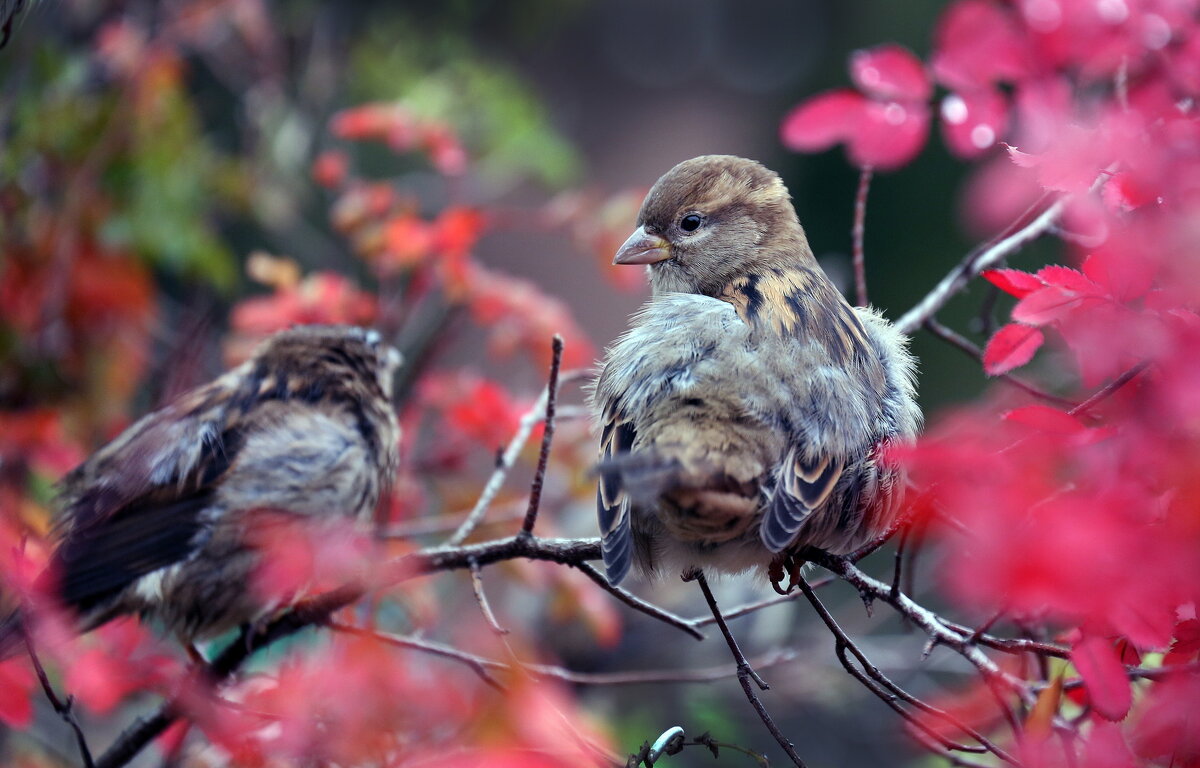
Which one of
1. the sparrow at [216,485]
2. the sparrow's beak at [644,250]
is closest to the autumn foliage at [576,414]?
the sparrow at [216,485]

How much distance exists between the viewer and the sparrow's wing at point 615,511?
5.33 feet

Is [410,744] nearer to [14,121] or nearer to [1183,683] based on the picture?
[1183,683]

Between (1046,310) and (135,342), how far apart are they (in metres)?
3.17

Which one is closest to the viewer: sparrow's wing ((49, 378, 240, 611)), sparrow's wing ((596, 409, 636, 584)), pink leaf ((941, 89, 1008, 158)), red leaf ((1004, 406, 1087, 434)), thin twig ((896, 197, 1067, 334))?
red leaf ((1004, 406, 1087, 434))

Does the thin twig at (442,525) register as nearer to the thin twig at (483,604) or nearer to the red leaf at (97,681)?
the red leaf at (97,681)

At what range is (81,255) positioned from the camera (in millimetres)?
3359

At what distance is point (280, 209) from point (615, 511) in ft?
9.53

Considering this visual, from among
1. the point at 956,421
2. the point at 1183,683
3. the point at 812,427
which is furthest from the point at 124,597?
the point at 1183,683

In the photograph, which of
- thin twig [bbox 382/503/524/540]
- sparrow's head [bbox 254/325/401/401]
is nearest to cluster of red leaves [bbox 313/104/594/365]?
sparrow's head [bbox 254/325/401/401]

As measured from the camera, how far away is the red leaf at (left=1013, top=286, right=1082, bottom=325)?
4.98ft

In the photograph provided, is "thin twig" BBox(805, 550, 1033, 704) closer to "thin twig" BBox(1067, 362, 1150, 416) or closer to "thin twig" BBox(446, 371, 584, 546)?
"thin twig" BBox(1067, 362, 1150, 416)

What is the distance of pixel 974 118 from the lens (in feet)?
7.82

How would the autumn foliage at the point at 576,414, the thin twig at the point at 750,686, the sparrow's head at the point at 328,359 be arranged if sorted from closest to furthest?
Answer: the autumn foliage at the point at 576,414, the thin twig at the point at 750,686, the sparrow's head at the point at 328,359

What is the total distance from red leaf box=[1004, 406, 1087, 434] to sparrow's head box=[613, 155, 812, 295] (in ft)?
3.35
